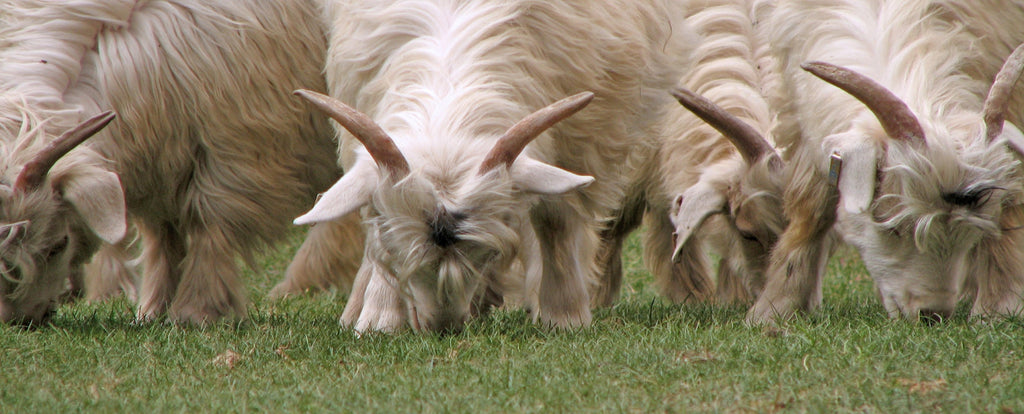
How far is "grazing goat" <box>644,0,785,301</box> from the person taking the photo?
5.91 metres

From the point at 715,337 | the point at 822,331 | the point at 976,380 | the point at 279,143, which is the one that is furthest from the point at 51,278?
the point at 976,380

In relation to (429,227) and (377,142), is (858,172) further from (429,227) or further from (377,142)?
(377,142)

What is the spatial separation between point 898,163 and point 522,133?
146cm

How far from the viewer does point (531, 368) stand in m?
4.41

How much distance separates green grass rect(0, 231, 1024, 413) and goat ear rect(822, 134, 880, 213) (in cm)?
50

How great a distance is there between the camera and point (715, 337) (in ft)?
A: 15.9

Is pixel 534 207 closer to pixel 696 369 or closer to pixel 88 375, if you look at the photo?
pixel 696 369

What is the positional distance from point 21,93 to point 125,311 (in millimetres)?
1708

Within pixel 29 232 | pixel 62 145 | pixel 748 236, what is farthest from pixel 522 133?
pixel 29 232

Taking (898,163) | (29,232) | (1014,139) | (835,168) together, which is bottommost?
(29,232)

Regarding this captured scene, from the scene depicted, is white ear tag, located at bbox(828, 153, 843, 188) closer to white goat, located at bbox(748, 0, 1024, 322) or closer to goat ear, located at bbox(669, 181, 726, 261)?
white goat, located at bbox(748, 0, 1024, 322)

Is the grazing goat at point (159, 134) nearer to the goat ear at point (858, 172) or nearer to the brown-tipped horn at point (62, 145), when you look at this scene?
the brown-tipped horn at point (62, 145)

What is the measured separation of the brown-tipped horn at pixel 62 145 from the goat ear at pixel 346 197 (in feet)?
3.38

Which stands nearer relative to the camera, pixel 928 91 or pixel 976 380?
pixel 976 380
